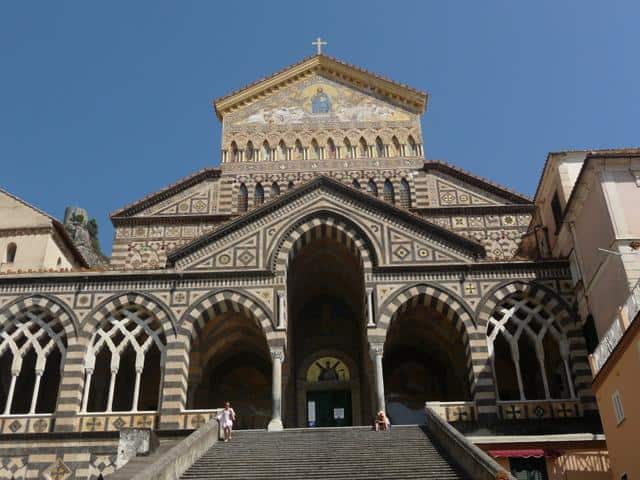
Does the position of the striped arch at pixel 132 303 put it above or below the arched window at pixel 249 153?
below

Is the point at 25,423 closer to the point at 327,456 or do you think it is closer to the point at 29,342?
the point at 29,342

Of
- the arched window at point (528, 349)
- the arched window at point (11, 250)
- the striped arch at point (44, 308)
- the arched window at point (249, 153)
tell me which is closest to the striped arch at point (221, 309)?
the striped arch at point (44, 308)

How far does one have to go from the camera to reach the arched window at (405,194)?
33.0 meters

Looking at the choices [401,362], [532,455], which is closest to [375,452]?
[532,455]

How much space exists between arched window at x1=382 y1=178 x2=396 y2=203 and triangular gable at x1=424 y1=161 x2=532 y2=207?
1.76m

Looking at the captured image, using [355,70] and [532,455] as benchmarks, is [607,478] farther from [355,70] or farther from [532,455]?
[355,70]

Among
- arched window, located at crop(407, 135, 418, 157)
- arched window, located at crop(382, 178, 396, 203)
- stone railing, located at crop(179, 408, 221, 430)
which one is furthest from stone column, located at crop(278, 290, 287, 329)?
arched window, located at crop(407, 135, 418, 157)

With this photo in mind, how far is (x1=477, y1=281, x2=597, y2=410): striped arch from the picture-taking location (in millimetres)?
22625

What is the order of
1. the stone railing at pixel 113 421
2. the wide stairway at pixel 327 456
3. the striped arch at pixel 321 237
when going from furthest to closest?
the striped arch at pixel 321 237 → the stone railing at pixel 113 421 → the wide stairway at pixel 327 456

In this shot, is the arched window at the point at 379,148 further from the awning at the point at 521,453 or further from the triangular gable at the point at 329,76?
the awning at the point at 521,453

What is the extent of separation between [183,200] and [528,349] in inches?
672

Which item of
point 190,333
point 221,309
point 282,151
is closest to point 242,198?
point 282,151

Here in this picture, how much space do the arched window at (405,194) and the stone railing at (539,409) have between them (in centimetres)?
1257

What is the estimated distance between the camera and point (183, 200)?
3359cm
